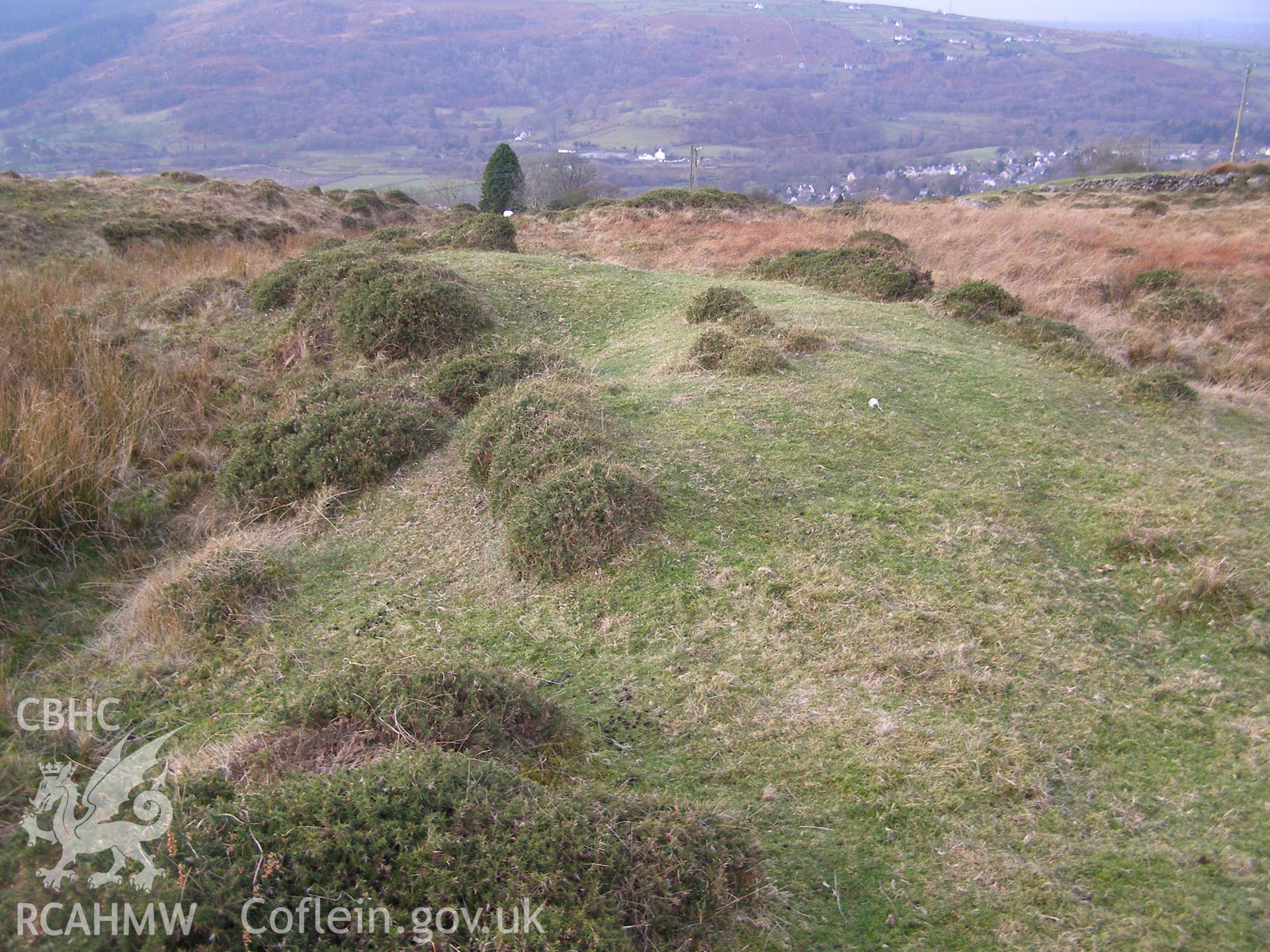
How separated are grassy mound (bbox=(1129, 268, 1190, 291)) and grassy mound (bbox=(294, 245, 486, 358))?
10772 millimetres

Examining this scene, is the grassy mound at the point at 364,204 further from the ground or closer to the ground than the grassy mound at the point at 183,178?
closer to the ground

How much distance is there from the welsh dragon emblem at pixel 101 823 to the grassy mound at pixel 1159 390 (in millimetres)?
8373

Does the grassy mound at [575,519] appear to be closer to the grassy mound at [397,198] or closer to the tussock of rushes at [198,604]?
the tussock of rushes at [198,604]

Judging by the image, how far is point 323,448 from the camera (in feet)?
18.4

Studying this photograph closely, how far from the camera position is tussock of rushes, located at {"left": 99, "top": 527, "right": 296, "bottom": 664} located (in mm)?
4070

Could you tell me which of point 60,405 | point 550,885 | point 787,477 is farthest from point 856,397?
point 60,405

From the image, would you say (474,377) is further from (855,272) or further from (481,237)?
(855,272)

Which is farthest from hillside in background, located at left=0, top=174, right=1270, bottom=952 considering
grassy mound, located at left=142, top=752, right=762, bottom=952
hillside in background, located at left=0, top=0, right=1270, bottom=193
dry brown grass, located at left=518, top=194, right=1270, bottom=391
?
hillside in background, located at left=0, top=0, right=1270, bottom=193

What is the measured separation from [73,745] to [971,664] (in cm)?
412

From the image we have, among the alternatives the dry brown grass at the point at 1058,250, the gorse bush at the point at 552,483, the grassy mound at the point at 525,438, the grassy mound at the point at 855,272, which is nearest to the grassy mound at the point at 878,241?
the dry brown grass at the point at 1058,250

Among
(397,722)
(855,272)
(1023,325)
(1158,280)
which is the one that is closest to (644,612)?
(397,722)

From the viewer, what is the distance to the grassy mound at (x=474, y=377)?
21.9 ft

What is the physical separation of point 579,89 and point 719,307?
94249 mm

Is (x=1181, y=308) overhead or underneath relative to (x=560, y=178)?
underneath
